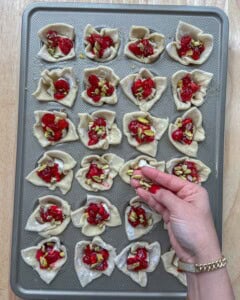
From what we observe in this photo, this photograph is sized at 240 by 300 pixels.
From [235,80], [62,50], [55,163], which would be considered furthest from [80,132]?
[235,80]

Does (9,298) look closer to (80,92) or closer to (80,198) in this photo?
(80,198)

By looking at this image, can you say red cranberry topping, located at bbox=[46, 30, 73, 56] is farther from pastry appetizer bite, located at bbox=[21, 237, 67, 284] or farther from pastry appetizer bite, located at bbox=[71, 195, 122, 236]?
pastry appetizer bite, located at bbox=[21, 237, 67, 284]

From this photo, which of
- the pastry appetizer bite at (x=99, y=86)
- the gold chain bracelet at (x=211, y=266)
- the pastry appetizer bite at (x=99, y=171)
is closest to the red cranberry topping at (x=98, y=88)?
the pastry appetizer bite at (x=99, y=86)

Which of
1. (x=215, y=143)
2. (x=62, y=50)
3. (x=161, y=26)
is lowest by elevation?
(x=215, y=143)

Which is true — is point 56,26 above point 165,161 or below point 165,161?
above

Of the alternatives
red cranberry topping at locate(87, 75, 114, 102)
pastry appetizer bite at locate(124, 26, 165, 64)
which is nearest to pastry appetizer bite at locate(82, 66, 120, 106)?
red cranberry topping at locate(87, 75, 114, 102)

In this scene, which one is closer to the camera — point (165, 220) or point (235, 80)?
point (165, 220)
